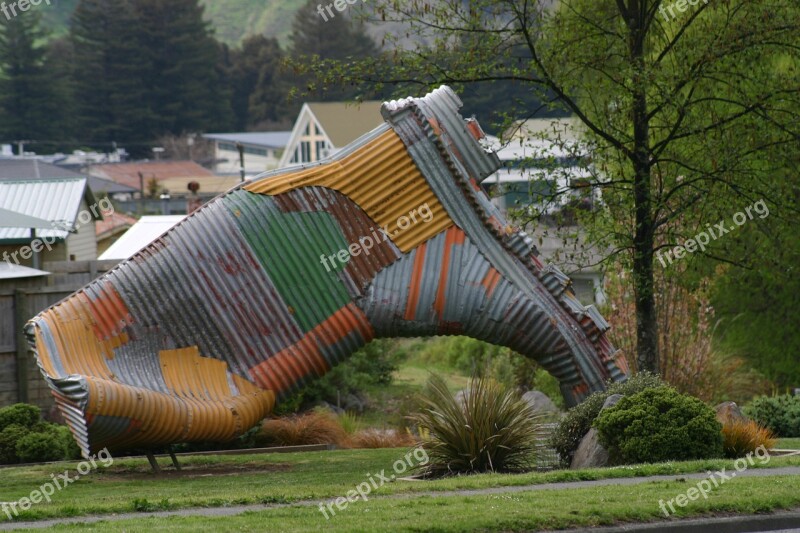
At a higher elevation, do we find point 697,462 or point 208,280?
point 208,280

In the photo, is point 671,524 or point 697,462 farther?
point 697,462

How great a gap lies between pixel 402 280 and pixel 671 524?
6432 millimetres

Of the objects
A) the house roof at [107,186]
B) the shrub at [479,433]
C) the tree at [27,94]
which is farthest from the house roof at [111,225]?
the tree at [27,94]

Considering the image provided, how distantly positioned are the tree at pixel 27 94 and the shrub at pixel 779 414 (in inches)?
3369

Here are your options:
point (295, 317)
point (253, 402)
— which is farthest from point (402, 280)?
point (253, 402)

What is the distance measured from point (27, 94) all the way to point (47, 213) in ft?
231

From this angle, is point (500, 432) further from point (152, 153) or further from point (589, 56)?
point (152, 153)

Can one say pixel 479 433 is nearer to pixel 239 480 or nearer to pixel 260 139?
pixel 239 480

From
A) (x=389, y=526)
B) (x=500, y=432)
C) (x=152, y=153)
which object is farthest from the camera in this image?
(x=152, y=153)

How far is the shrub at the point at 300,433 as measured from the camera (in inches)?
846

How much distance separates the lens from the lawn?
37.4 ft

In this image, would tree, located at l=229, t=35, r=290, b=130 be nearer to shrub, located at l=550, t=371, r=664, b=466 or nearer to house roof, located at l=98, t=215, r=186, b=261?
house roof, located at l=98, t=215, r=186, b=261

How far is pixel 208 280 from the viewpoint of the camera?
53.8 ft

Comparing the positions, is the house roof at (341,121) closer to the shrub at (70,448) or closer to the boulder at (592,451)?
the shrub at (70,448)
